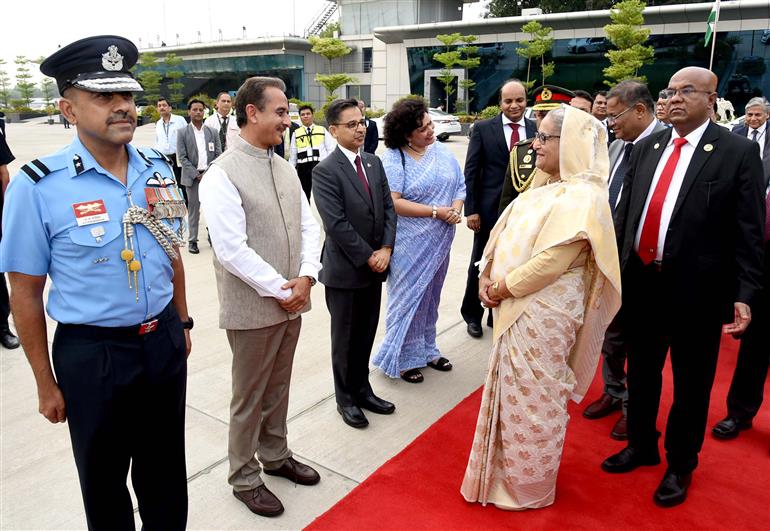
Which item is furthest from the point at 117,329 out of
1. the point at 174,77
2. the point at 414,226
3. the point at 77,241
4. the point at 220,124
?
the point at 174,77

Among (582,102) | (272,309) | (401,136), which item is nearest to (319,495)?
(272,309)

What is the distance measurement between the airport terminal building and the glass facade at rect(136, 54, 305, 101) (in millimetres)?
72

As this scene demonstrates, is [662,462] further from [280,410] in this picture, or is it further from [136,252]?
[136,252]

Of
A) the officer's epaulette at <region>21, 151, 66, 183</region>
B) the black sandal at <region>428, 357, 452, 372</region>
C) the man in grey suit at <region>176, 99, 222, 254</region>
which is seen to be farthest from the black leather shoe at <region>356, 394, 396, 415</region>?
the man in grey suit at <region>176, 99, 222, 254</region>

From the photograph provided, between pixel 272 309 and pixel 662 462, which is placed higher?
pixel 272 309

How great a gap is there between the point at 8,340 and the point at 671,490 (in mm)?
4332

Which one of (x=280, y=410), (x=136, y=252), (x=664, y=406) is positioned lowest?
(x=664, y=406)

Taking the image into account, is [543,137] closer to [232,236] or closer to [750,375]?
[232,236]

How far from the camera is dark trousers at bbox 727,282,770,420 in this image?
127 inches

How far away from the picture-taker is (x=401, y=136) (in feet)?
12.3

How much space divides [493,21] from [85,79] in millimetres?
30535

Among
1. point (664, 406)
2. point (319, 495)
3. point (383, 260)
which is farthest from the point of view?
point (664, 406)

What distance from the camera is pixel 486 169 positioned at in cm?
459

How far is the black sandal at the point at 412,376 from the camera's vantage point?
3885mm
